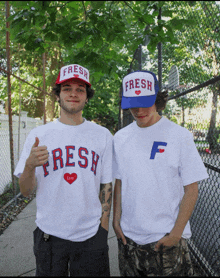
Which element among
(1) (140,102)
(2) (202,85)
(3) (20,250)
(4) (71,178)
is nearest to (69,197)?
(4) (71,178)

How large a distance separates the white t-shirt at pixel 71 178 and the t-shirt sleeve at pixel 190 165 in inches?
22.4

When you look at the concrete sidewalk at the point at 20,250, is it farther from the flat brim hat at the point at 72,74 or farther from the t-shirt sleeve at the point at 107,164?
the flat brim hat at the point at 72,74

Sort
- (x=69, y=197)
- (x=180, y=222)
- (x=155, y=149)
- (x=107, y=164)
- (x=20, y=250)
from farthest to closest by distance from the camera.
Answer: (x=20, y=250) < (x=107, y=164) < (x=69, y=197) < (x=155, y=149) < (x=180, y=222)

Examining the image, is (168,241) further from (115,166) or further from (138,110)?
(138,110)

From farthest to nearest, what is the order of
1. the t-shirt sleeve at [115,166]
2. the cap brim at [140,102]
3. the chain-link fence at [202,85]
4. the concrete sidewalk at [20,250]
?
the concrete sidewalk at [20,250] → the chain-link fence at [202,85] → the t-shirt sleeve at [115,166] → the cap brim at [140,102]

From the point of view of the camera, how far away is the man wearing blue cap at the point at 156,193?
1716 mm

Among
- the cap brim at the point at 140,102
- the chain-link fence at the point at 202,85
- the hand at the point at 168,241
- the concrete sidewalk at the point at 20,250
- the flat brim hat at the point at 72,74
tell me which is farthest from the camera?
the concrete sidewalk at the point at 20,250

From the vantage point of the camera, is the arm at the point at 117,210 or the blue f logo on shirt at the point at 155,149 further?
the arm at the point at 117,210

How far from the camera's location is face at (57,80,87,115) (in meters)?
2.04

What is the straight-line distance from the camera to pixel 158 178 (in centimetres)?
174

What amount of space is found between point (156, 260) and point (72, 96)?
4.35ft

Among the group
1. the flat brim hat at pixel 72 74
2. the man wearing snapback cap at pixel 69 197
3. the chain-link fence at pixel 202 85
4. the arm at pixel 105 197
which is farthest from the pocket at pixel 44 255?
the chain-link fence at pixel 202 85

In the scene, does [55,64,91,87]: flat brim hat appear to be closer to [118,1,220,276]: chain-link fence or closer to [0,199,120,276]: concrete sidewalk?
[118,1,220,276]: chain-link fence

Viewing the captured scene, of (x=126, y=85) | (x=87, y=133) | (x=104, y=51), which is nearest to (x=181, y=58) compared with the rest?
(x=104, y=51)
